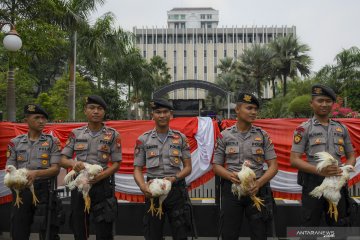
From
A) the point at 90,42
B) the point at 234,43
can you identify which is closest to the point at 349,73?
the point at 90,42

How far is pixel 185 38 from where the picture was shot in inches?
4318

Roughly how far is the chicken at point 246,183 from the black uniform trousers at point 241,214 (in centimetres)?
8

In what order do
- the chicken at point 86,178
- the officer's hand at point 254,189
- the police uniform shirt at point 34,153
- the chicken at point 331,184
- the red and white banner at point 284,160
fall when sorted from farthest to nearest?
1. the red and white banner at point 284,160
2. the police uniform shirt at point 34,153
3. the chicken at point 86,178
4. the officer's hand at point 254,189
5. the chicken at point 331,184

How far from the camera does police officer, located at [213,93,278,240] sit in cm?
428

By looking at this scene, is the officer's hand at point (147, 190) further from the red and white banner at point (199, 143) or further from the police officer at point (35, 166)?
the red and white banner at point (199, 143)

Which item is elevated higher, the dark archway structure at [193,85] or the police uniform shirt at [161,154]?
the dark archway structure at [193,85]

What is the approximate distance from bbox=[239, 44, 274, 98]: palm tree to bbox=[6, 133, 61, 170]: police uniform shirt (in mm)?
38102

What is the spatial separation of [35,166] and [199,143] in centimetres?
248

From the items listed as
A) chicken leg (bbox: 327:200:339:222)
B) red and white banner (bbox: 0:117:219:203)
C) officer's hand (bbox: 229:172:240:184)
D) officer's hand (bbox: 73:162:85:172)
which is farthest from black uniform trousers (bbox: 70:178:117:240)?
chicken leg (bbox: 327:200:339:222)

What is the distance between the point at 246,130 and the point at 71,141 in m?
1.97

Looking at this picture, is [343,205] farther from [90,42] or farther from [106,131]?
[90,42]

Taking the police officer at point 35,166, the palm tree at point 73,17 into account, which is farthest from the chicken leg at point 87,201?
the palm tree at point 73,17

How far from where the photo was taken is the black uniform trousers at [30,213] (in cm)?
484

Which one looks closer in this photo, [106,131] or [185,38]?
[106,131]
